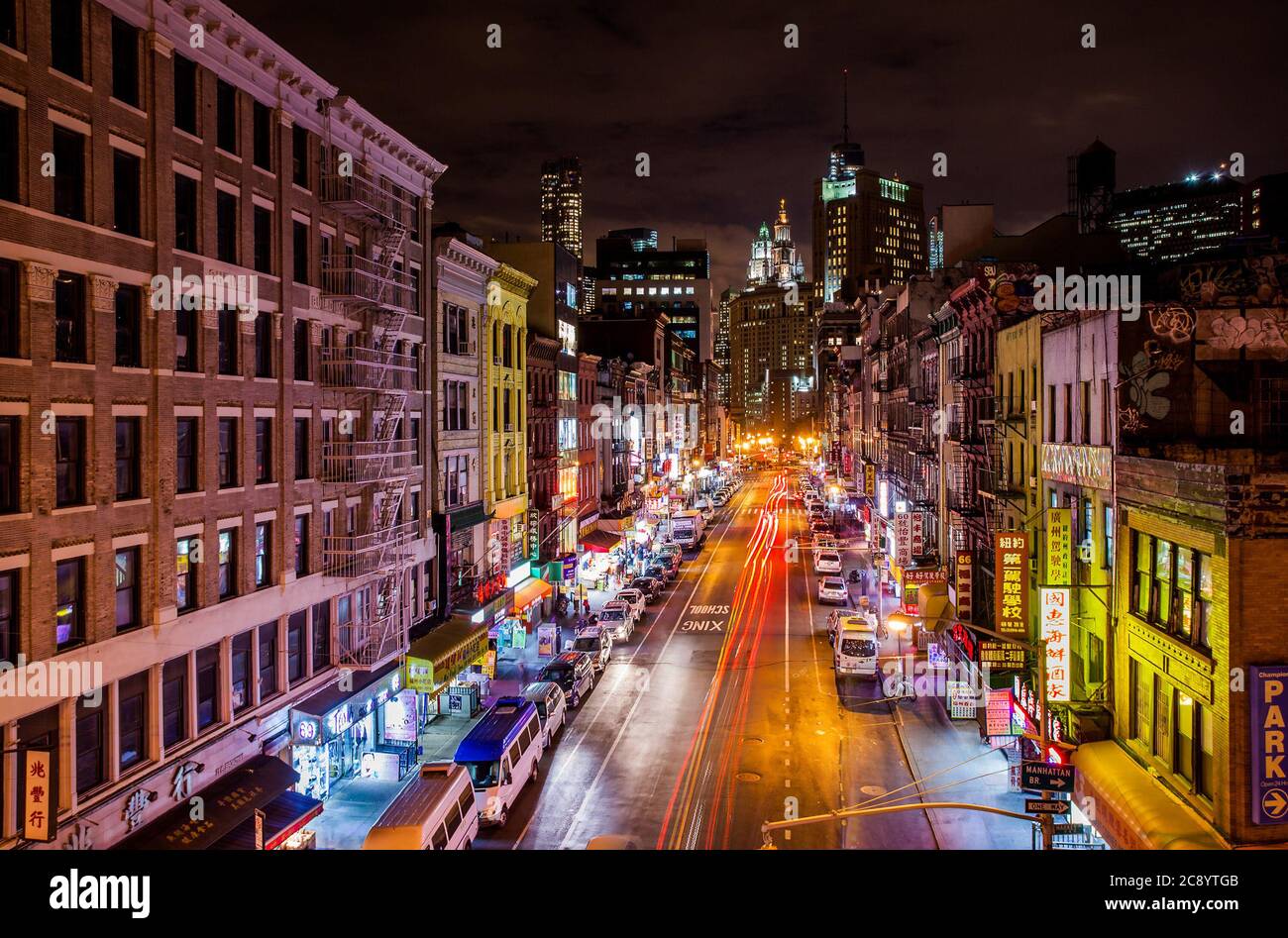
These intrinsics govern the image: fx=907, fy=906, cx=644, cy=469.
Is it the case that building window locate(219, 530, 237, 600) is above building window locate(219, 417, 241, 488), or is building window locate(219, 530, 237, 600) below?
below

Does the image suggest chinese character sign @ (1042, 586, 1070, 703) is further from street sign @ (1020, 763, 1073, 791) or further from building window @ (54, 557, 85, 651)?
building window @ (54, 557, 85, 651)

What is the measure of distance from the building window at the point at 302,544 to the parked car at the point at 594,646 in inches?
578

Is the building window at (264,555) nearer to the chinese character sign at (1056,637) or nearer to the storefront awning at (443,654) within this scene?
the storefront awning at (443,654)

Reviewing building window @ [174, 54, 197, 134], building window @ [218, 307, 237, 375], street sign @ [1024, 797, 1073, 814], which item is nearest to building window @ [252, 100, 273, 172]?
building window @ [174, 54, 197, 134]

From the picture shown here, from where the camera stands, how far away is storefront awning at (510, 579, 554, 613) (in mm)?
42938

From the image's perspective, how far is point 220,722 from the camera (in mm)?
21297

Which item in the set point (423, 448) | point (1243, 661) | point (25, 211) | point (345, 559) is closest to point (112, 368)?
point (25, 211)

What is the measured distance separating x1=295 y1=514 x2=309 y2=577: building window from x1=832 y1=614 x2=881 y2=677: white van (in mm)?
22466

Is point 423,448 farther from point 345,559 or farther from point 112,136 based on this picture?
point 112,136

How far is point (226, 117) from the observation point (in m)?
22.2

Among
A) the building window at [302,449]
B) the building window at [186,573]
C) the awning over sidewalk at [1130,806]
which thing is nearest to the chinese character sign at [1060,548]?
the awning over sidewalk at [1130,806]

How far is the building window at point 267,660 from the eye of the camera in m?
23.3
